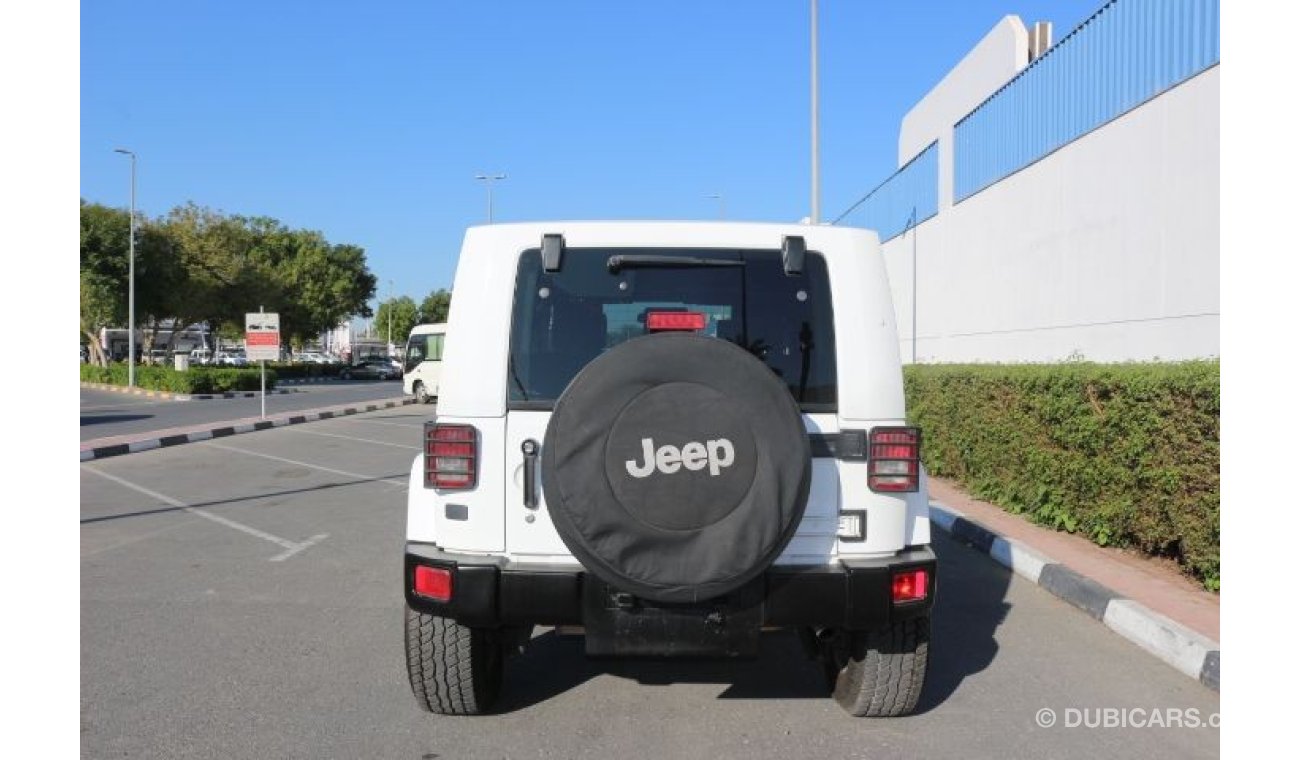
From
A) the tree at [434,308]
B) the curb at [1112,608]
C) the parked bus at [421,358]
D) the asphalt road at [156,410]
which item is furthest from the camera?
the tree at [434,308]

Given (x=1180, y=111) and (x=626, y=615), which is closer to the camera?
(x=626, y=615)

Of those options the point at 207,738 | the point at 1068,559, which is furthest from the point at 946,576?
the point at 207,738

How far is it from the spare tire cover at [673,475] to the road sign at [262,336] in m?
19.7

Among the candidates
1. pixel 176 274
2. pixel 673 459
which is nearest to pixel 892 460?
pixel 673 459

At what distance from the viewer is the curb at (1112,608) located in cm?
491

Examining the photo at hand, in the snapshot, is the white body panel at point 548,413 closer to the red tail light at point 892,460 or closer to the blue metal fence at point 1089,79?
the red tail light at point 892,460

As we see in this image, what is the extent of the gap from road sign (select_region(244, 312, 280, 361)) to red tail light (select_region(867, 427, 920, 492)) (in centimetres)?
1988

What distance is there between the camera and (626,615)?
3.55 metres

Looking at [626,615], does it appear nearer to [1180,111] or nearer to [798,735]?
[798,735]

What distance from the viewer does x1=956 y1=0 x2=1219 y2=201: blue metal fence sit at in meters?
11.0

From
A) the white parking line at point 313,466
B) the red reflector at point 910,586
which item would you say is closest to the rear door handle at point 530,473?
the red reflector at point 910,586

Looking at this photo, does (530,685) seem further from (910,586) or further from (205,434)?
(205,434)

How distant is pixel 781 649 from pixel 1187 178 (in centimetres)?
816
